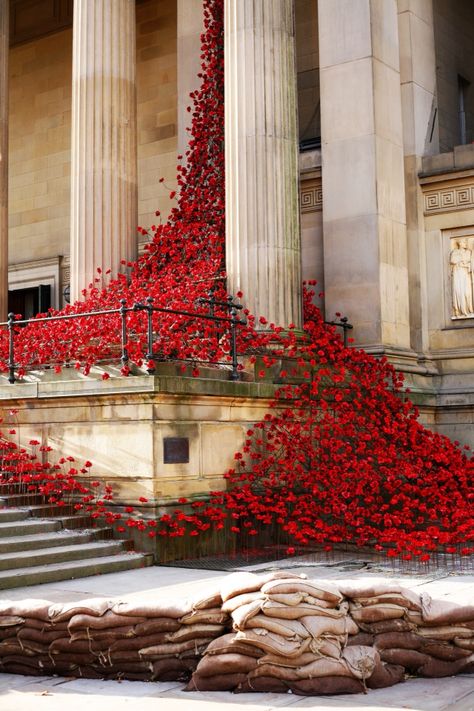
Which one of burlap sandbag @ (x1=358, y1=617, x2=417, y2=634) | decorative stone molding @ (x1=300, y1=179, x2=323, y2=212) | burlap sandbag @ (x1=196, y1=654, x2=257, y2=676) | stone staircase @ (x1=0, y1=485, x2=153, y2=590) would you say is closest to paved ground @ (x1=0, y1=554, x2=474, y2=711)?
burlap sandbag @ (x1=196, y1=654, x2=257, y2=676)

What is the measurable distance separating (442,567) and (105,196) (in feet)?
29.3

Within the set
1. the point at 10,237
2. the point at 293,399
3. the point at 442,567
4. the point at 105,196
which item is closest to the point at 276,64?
the point at 105,196

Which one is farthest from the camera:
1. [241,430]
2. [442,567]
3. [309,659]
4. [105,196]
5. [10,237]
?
[10,237]

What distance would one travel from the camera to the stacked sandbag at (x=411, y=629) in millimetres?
6352

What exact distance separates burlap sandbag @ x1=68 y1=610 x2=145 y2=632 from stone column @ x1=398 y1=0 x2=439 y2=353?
11095 millimetres

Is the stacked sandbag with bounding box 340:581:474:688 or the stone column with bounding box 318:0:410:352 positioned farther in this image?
the stone column with bounding box 318:0:410:352

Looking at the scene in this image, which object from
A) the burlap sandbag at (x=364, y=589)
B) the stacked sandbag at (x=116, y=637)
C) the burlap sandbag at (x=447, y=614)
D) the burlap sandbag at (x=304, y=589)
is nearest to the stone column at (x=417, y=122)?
the burlap sandbag at (x=447, y=614)

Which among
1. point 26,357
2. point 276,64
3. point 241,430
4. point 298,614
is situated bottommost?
point 298,614

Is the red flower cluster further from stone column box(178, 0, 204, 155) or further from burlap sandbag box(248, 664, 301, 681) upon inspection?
burlap sandbag box(248, 664, 301, 681)

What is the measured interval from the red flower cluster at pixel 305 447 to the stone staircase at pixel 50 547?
28 cm

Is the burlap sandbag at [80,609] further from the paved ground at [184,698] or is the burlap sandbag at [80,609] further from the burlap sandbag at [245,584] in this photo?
the burlap sandbag at [245,584]

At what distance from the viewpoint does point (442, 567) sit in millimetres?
10648

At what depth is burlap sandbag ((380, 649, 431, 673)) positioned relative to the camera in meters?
6.35

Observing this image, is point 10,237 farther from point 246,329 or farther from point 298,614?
point 298,614
